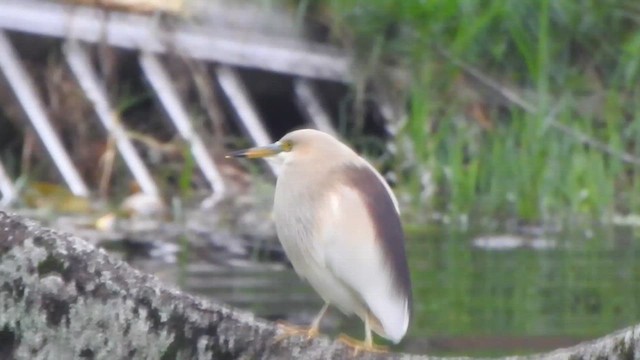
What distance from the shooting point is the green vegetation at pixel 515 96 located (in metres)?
10.9

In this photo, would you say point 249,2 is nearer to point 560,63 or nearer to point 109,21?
point 109,21

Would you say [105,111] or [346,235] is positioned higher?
[105,111]

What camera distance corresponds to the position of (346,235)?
4301 millimetres

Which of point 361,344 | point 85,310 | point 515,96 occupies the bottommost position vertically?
point 361,344

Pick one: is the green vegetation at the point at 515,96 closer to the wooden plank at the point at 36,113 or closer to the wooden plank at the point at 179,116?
the wooden plank at the point at 179,116

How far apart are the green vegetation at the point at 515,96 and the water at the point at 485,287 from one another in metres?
0.42

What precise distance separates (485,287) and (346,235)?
189 inches

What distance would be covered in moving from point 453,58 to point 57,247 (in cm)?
890

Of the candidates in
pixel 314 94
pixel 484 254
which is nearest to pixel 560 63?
pixel 314 94

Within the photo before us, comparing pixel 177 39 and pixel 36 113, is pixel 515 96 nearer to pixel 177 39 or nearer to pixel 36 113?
pixel 177 39

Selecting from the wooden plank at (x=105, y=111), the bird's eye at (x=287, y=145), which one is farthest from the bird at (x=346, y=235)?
the wooden plank at (x=105, y=111)

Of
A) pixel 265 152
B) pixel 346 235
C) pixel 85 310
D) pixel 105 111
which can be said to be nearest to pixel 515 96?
pixel 105 111

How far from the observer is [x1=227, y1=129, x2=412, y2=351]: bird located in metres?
4.27

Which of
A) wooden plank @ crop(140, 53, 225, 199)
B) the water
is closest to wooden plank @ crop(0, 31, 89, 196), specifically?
wooden plank @ crop(140, 53, 225, 199)
